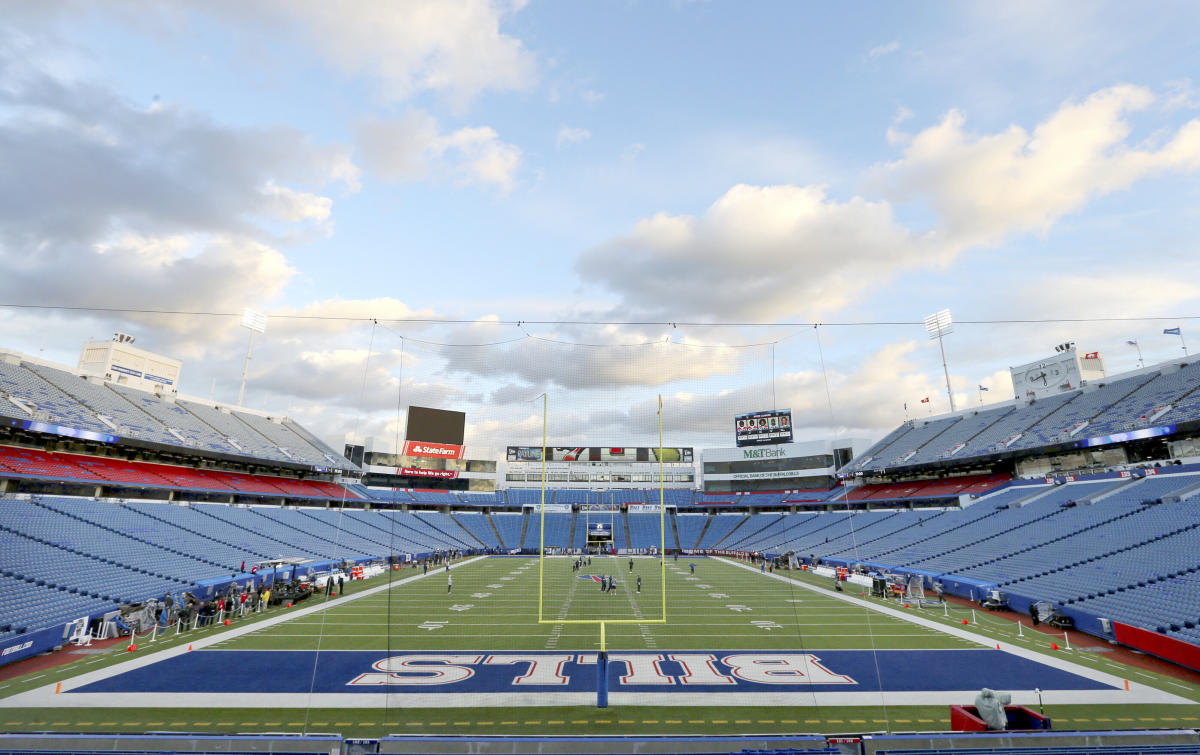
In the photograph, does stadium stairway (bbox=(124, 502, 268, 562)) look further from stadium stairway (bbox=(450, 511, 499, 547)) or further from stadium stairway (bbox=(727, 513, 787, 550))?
stadium stairway (bbox=(727, 513, 787, 550))

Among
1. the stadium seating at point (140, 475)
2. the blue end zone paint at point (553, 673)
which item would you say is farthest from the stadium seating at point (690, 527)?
the blue end zone paint at point (553, 673)

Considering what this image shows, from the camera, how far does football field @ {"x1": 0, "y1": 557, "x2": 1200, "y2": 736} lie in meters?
9.53

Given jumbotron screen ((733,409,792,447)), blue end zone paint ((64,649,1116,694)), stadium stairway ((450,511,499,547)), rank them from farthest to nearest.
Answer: jumbotron screen ((733,409,792,447)), stadium stairway ((450,511,499,547)), blue end zone paint ((64,649,1116,694))

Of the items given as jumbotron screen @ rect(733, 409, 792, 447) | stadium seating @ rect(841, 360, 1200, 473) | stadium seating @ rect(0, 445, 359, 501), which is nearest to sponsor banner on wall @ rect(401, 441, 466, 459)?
stadium seating @ rect(0, 445, 359, 501)

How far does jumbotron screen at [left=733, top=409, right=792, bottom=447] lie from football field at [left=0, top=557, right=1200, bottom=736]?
35.5 meters

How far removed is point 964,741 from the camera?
5926 millimetres

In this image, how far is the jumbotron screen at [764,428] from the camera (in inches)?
2165

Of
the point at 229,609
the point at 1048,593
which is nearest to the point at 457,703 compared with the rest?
the point at 229,609

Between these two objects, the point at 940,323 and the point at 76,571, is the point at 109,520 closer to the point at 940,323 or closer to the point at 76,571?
→ the point at 76,571

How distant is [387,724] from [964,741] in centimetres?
894

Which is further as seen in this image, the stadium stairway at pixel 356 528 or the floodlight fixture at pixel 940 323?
the floodlight fixture at pixel 940 323

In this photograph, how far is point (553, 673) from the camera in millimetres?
12516

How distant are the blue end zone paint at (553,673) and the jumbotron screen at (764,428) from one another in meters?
41.3

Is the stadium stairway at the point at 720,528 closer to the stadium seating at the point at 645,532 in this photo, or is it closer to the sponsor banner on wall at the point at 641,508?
the stadium seating at the point at 645,532
